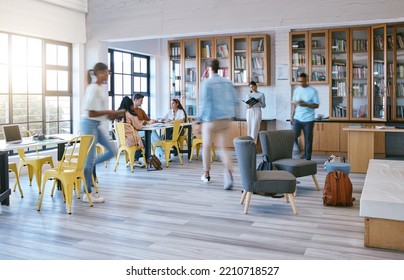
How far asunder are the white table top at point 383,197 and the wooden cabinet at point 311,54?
242 inches

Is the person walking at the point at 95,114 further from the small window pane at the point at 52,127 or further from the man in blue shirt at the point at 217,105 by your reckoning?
the small window pane at the point at 52,127

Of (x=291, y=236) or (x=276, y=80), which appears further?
(x=276, y=80)

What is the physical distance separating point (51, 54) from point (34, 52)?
0.49 metres

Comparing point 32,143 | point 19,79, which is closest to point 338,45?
point 19,79

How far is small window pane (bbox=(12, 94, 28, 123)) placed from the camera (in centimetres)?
830

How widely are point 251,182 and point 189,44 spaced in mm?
7875

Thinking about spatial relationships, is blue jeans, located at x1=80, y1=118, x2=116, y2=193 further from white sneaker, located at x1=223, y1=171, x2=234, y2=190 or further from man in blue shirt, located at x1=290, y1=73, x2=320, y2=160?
man in blue shirt, located at x1=290, y1=73, x2=320, y2=160

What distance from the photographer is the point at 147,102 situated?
12.9m

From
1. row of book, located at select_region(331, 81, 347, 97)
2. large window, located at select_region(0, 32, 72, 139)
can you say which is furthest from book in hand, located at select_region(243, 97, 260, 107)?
large window, located at select_region(0, 32, 72, 139)

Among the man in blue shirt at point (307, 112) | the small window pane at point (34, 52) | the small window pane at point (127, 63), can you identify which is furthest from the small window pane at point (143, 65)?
the man in blue shirt at point (307, 112)

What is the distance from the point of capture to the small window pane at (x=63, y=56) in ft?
31.3
